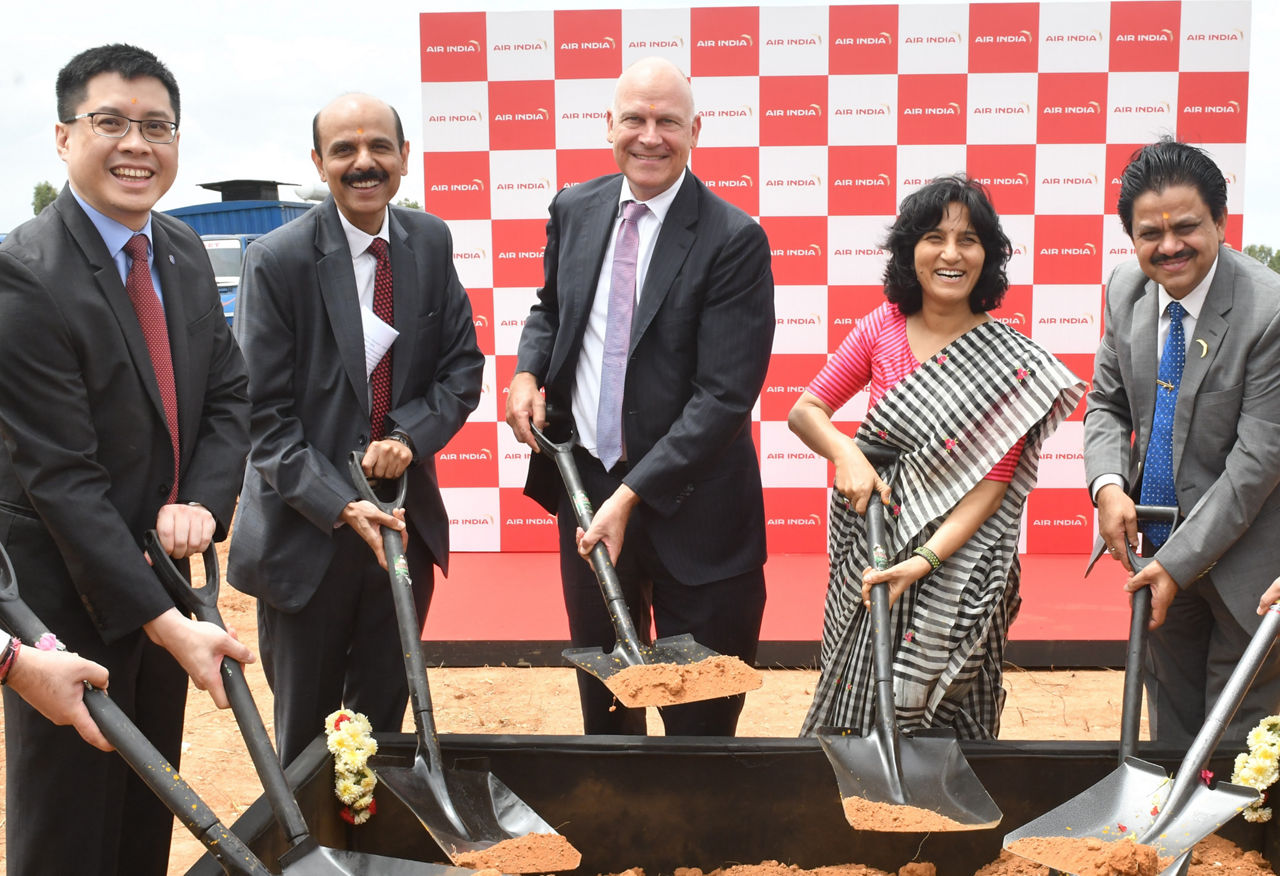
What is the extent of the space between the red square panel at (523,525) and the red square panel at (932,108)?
2.29 metres

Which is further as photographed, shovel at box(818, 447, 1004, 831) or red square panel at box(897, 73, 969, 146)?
red square panel at box(897, 73, 969, 146)

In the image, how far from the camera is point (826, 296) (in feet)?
15.6

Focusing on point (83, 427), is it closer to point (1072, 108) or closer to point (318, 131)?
point (318, 131)

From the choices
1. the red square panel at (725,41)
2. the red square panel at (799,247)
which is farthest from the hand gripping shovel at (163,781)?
the red square panel at (725,41)

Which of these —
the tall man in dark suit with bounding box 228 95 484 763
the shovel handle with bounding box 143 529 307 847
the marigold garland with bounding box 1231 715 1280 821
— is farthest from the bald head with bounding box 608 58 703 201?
the marigold garland with bounding box 1231 715 1280 821

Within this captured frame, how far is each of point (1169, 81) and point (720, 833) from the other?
156 inches

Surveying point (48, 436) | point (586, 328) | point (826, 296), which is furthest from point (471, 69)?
point (48, 436)

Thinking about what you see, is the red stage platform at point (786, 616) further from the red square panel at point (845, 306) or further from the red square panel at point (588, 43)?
the red square panel at point (588, 43)

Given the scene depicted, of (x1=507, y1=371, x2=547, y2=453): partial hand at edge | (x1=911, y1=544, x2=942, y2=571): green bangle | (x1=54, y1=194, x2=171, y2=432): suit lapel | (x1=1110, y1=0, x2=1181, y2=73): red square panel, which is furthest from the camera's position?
(x1=1110, y1=0, x2=1181, y2=73): red square panel

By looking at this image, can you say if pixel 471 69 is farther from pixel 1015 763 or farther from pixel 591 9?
pixel 1015 763

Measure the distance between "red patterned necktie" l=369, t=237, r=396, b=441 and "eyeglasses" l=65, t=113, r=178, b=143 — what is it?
0.55 meters

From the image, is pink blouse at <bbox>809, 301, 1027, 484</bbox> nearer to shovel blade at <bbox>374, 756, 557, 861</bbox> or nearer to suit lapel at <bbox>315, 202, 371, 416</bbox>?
suit lapel at <bbox>315, 202, 371, 416</bbox>

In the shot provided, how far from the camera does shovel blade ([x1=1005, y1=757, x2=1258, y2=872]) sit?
5.81 feet

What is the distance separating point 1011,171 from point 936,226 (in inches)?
106
